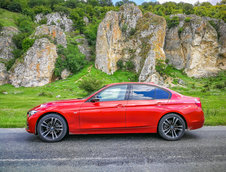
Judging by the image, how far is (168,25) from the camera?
52.0 metres

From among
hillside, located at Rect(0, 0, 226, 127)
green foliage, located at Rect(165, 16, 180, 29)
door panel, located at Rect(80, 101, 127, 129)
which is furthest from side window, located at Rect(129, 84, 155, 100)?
green foliage, located at Rect(165, 16, 180, 29)

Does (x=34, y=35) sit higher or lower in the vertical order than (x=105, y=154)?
higher

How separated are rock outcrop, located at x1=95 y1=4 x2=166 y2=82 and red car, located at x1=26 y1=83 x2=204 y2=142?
34945 millimetres

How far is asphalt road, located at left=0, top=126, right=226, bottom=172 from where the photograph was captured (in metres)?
2.84

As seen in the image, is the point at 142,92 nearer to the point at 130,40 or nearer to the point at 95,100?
the point at 95,100

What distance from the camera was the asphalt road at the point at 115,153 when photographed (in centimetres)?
284

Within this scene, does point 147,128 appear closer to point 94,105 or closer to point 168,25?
point 94,105

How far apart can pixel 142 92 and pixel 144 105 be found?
0.43m

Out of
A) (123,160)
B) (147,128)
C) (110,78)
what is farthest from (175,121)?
(110,78)

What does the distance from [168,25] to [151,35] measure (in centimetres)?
1364

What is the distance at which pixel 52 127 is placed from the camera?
4293mm

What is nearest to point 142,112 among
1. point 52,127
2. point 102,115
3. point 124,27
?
point 102,115

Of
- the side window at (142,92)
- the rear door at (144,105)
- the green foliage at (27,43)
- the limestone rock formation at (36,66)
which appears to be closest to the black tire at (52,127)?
the rear door at (144,105)

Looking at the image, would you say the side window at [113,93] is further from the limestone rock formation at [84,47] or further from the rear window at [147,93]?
the limestone rock formation at [84,47]
